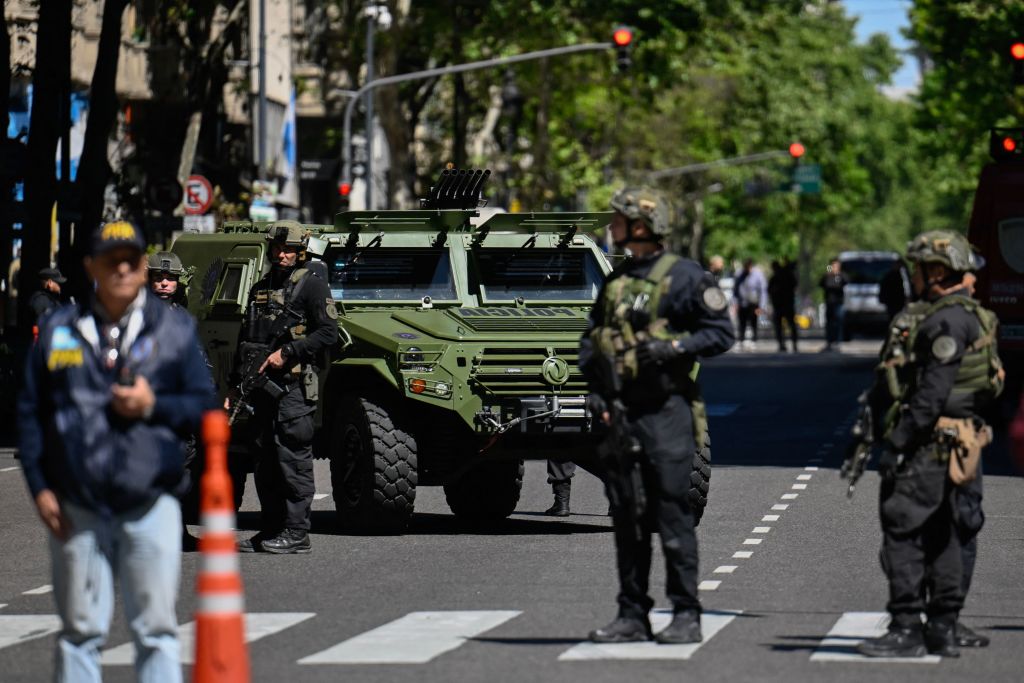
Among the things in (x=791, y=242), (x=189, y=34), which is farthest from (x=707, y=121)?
(x=189, y=34)

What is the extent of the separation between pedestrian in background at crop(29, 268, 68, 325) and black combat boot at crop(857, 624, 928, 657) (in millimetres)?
16459

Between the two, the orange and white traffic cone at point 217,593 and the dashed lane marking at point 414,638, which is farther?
the dashed lane marking at point 414,638

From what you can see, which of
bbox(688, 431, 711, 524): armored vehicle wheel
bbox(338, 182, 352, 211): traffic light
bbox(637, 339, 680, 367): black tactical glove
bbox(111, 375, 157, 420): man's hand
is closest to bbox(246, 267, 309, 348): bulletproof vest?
bbox(688, 431, 711, 524): armored vehicle wheel

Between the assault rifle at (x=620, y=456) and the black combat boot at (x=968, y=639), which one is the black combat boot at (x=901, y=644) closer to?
the black combat boot at (x=968, y=639)

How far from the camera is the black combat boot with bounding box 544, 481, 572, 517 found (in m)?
16.6

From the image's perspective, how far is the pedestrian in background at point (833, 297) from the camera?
158 feet

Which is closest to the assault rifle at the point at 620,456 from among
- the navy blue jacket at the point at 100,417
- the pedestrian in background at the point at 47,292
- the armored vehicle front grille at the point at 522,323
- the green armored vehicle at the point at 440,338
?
the navy blue jacket at the point at 100,417

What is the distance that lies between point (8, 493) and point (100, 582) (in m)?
11.3

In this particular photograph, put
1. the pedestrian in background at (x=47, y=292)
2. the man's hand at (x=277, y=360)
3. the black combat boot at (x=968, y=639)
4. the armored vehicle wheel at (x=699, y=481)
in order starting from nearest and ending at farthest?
the black combat boot at (x=968, y=639) → the man's hand at (x=277, y=360) → the armored vehicle wheel at (x=699, y=481) → the pedestrian in background at (x=47, y=292)

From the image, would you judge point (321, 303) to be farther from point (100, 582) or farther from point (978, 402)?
point (100, 582)

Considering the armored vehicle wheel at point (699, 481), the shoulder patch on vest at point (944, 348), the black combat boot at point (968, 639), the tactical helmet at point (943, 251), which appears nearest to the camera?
the shoulder patch on vest at point (944, 348)

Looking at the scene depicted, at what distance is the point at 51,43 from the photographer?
26781 mm

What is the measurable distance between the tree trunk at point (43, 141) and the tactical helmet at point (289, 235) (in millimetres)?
12828

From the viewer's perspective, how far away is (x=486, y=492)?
16531 mm
